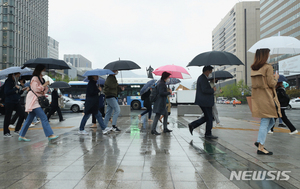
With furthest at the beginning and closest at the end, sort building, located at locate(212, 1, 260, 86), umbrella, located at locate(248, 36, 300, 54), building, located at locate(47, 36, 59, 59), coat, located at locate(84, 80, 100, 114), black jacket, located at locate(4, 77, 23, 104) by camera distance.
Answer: building, located at locate(47, 36, 59, 59) < building, located at locate(212, 1, 260, 86) < coat, located at locate(84, 80, 100, 114) < black jacket, located at locate(4, 77, 23, 104) < umbrella, located at locate(248, 36, 300, 54)

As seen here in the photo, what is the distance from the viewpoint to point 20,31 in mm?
74688

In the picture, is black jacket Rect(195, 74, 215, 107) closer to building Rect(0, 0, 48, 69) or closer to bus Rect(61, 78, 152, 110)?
bus Rect(61, 78, 152, 110)

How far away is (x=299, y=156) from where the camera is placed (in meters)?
4.46

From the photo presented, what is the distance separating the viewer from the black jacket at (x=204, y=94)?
6.02 metres

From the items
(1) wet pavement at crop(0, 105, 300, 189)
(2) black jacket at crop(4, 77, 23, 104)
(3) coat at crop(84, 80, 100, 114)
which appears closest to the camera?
(1) wet pavement at crop(0, 105, 300, 189)

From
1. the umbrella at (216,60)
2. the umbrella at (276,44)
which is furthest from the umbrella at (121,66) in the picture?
the umbrella at (276,44)

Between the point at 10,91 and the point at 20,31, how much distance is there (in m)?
79.4

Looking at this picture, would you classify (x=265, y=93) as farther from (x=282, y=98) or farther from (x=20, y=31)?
(x=20, y=31)

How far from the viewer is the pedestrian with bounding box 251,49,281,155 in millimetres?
4395

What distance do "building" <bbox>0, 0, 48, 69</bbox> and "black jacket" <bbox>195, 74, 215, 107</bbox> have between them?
74.2 metres

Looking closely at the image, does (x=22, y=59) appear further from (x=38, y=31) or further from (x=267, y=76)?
(x=267, y=76)

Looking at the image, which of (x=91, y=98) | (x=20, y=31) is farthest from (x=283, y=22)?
(x=20, y=31)

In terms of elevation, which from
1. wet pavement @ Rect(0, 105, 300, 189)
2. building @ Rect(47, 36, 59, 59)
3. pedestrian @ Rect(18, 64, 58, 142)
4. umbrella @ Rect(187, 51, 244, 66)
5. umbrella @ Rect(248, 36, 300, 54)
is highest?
building @ Rect(47, 36, 59, 59)

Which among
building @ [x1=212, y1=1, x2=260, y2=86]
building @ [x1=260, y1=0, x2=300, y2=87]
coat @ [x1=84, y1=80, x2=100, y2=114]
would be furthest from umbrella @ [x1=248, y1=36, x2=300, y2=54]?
building @ [x1=212, y1=1, x2=260, y2=86]
